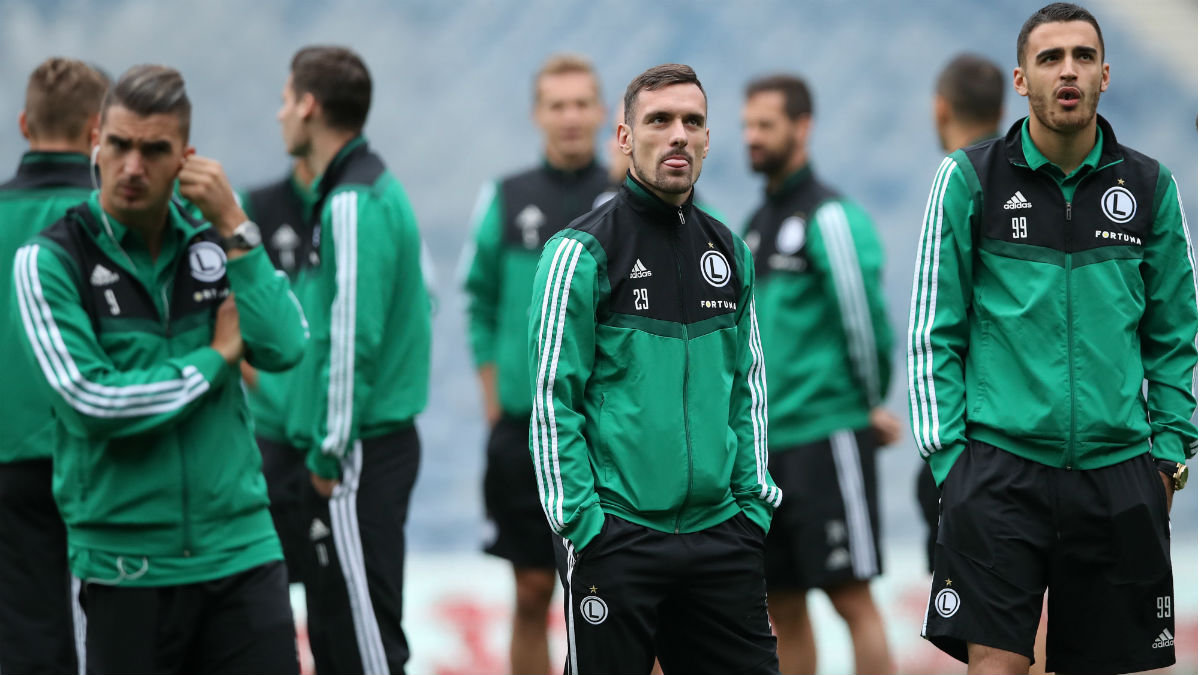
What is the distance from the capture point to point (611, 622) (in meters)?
3.96

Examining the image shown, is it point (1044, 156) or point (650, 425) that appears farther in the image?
point (1044, 156)

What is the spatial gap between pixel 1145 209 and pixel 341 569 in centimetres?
275

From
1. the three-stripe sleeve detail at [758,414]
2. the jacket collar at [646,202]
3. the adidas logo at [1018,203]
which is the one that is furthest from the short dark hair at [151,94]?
the adidas logo at [1018,203]

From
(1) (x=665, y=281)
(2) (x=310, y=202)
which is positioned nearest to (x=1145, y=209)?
(1) (x=665, y=281)

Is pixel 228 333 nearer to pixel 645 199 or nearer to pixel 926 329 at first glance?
pixel 645 199

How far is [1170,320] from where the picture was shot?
14.4 feet

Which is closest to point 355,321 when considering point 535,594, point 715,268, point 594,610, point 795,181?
point 715,268

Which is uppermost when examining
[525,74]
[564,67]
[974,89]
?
[525,74]

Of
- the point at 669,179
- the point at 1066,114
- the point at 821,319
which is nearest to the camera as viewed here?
the point at 669,179

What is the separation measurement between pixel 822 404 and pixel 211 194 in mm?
2978

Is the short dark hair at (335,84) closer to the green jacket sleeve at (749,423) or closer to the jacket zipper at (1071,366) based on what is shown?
the green jacket sleeve at (749,423)

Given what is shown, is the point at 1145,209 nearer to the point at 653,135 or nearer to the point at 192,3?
the point at 653,135

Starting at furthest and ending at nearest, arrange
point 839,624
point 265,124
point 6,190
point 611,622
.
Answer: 1. point 265,124
2. point 839,624
3. point 6,190
4. point 611,622

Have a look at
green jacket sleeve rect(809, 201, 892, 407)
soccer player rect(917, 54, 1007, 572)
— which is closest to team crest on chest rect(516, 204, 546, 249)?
green jacket sleeve rect(809, 201, 892, 407)
